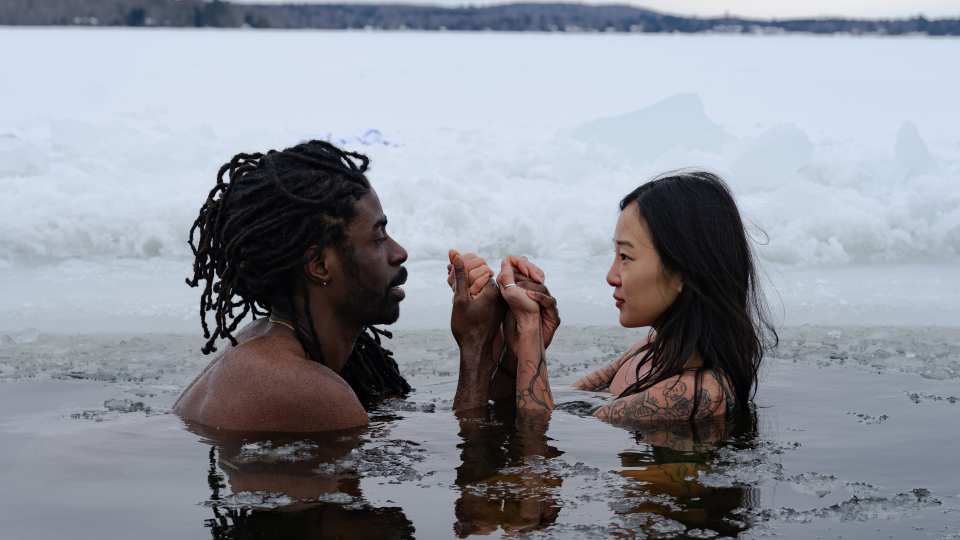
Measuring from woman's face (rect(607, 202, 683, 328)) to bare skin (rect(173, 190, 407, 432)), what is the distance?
2.90 feet

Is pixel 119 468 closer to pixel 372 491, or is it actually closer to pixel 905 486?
pixel 372 491

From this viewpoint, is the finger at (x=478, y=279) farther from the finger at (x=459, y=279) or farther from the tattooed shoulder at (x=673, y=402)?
the tattooed shoulder at (x=673, y=402)

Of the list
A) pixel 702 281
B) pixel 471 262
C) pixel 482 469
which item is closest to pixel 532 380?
pixel 471 262

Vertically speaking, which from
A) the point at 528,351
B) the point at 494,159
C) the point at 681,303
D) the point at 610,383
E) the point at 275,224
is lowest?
the point at 610,383

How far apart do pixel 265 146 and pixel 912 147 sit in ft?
20.3

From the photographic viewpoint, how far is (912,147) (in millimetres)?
11047

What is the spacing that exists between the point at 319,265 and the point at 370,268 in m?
0.18

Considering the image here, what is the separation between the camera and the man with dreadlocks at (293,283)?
4.41m

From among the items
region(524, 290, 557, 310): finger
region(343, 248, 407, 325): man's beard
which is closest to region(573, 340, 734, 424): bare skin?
region(524, 290, 557, 310): finger

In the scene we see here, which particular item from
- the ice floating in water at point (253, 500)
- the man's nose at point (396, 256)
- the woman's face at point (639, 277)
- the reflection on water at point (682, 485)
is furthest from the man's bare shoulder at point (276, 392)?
the woman's face at point (639, 277)

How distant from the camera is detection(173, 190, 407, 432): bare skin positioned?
438 centimetres

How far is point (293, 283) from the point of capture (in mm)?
4598

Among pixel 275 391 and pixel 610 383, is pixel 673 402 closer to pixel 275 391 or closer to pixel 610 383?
pixel 610 383

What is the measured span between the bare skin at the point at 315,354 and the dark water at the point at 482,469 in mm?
79
